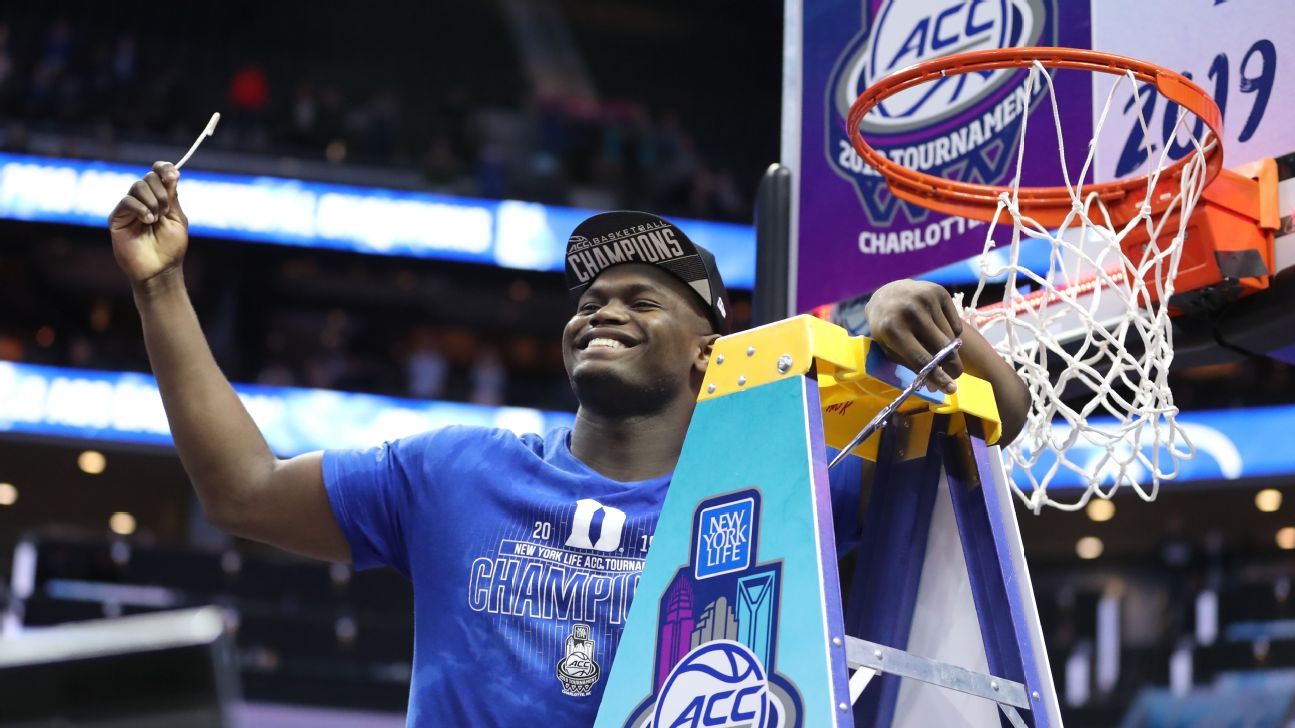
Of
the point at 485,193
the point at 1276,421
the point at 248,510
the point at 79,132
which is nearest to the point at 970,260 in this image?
the point at 248,510

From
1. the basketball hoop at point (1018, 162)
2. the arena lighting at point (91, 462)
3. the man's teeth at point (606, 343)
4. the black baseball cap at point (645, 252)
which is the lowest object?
the man's teeth at point (606, 343)

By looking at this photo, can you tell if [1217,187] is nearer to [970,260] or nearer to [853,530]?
[970,260]

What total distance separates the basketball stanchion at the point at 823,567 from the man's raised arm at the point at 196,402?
0.73m

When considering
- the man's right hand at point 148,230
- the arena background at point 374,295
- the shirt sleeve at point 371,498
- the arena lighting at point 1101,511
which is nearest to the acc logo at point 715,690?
the shirt sleeve at point 371,498

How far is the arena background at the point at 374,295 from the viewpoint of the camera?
11531mm

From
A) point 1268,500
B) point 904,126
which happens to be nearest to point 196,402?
point 904,126

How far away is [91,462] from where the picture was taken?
15.2 m

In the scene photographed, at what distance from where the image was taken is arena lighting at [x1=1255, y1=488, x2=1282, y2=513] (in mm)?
14422

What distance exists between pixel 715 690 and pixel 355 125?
1506cm

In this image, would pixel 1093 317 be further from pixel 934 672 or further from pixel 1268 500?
pixel 1268 500

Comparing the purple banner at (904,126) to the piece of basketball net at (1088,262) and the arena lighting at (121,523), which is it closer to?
the piece of basketball net at (1088,262)

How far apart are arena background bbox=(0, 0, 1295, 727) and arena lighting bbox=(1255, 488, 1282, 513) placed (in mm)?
38

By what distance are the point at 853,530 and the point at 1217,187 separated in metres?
1.41

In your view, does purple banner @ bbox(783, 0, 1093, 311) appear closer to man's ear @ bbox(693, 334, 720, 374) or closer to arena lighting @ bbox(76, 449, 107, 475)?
man's ear @ bbox(693, 334, 720, 374)
